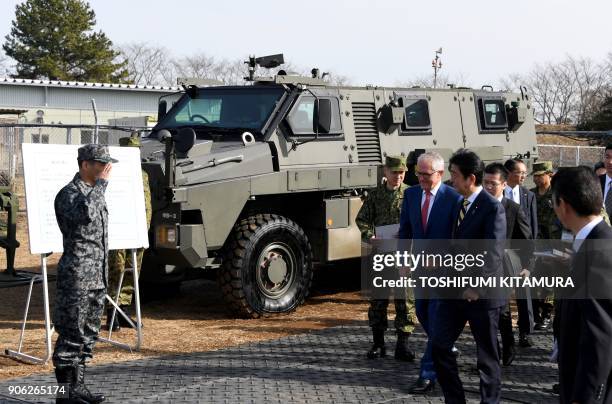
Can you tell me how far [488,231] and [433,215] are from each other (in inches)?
28.3

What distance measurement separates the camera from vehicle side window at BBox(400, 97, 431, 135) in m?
11.0

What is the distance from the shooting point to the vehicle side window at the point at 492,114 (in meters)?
12.1

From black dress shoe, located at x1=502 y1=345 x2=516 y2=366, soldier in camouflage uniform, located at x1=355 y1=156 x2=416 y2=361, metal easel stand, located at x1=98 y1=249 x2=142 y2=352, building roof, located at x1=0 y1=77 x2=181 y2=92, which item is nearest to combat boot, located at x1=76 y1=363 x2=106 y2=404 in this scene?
metal easel stand, located at x1=98 y1=249 x2=142 y2=352

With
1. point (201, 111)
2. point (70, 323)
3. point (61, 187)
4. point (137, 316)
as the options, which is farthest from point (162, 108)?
point (70, 323)

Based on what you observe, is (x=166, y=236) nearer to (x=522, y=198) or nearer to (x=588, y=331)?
(x=522, y=198)

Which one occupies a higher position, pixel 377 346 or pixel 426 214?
pixel 426 214

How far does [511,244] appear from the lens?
297 inches

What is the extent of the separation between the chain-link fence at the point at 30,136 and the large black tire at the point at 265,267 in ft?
10.7

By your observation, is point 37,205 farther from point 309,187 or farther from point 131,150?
point 309,187

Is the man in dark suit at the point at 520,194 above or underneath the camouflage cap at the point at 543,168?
underneath

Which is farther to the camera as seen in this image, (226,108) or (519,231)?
(226,108)

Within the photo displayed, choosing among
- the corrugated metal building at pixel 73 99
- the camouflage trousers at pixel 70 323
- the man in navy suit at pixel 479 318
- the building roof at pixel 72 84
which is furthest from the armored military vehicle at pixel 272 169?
the corrugated metal building at pixel 73 99

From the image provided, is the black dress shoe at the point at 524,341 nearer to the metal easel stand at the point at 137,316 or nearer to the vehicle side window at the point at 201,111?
the metal easel stand at the point at 137,316

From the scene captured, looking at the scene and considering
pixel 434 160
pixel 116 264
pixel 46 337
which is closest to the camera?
pixel 434 160
